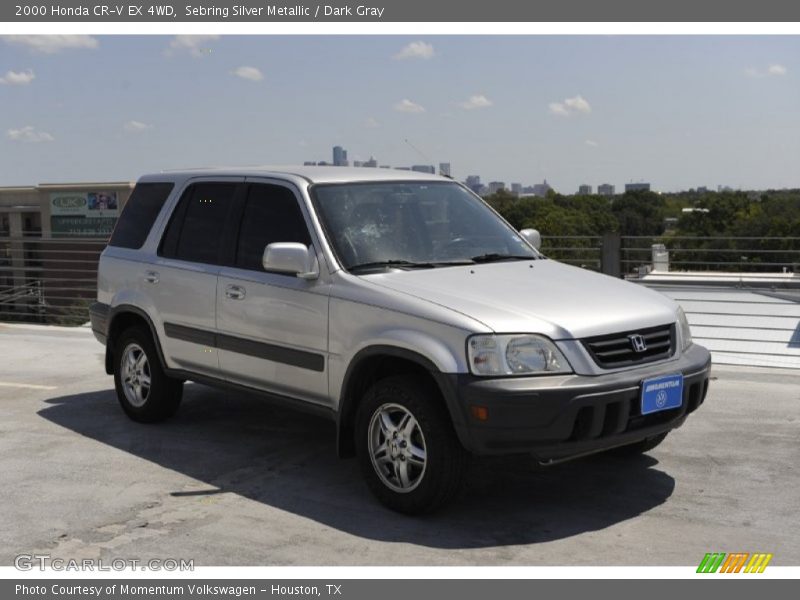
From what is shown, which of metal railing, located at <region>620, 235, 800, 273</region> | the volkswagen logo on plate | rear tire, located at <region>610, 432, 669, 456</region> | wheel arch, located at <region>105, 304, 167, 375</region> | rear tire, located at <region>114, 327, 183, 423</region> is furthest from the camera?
metal railing, located at <region>620, 235, 800, 273</region>

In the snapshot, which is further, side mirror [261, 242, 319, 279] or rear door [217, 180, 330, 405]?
rear door [217, 180, 330, 405]

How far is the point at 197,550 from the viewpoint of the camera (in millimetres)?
5000

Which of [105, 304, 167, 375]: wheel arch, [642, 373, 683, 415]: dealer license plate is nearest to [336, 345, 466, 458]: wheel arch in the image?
[642, 373, 683, 415]: dealer license plate

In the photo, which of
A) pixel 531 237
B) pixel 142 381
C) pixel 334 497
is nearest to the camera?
pixel 334 497

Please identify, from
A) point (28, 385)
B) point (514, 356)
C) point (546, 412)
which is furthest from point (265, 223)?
point (28, 385)

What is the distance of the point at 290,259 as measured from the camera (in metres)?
5.83

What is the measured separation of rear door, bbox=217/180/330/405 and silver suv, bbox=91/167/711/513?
0.01 meters

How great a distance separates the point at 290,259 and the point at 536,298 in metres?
1.45

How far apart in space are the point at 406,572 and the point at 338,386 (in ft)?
4.67

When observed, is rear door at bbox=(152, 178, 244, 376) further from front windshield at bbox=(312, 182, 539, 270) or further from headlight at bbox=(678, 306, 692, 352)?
headlight at bbox=(678, 306, 692, 352)

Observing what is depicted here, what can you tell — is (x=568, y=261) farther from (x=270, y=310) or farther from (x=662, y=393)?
(x=662, y=393)

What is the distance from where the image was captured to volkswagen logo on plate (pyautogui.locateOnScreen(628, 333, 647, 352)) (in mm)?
5371

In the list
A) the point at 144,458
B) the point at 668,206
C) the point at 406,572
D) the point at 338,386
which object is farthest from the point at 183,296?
the point at 668,206

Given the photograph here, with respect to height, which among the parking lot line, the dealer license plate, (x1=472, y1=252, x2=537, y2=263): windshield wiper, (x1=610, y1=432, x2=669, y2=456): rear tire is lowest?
the parking lot line
